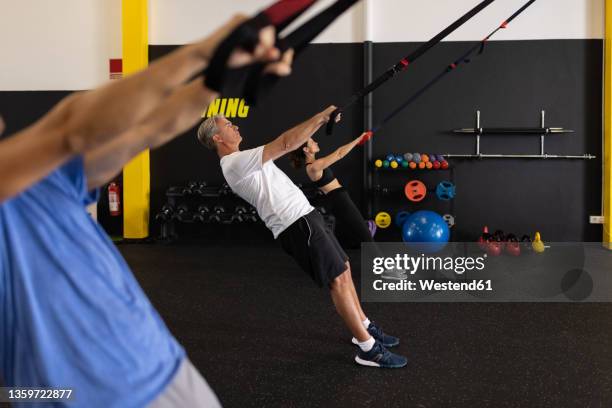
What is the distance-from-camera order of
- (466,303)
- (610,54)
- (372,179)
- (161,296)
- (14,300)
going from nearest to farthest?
(14,300) → (466,303) → (161,296) → (610,54) → (372,179)

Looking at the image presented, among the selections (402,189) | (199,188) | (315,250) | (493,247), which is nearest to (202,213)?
(199,188)

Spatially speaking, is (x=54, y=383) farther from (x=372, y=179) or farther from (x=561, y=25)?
(x=561, y=25)

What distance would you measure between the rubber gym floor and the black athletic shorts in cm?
41

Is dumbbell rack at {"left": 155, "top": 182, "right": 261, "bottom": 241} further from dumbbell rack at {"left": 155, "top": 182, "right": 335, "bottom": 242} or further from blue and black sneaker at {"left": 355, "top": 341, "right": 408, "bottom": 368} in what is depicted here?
blue and black sneaker at {"left": 355, "top": 341, "right": 408, "bottom": 368}

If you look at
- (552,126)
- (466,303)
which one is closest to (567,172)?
(552,126)

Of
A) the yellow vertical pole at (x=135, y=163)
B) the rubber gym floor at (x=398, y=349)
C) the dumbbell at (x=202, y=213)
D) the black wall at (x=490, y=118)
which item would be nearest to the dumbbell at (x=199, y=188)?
the dumbbell at (x=202, y=213)

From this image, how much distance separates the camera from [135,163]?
5.76 metres

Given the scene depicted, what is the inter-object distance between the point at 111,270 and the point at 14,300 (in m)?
0.12

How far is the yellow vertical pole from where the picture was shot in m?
5.71

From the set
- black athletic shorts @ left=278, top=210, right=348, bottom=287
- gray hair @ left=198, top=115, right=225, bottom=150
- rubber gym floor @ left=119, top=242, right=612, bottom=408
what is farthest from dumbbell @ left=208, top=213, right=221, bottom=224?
black athletic shorts @ left=278, top=210, right=348, bottom=287

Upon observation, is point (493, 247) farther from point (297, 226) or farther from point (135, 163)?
point (135, 163)

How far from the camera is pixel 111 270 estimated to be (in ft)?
2.32

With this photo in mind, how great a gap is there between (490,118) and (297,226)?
3.97 m

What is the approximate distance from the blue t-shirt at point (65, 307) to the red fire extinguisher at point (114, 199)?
5375 mm
